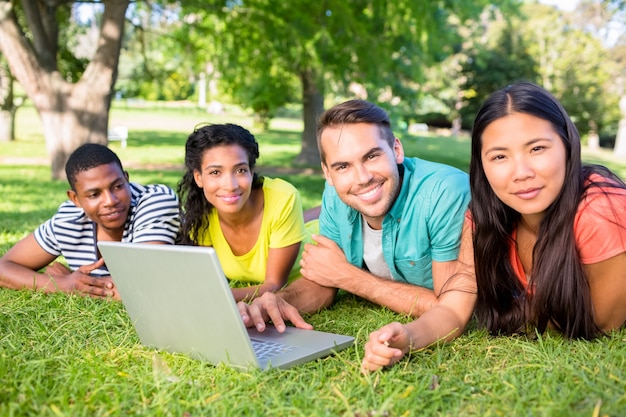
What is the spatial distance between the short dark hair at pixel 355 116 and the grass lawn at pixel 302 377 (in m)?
1.01

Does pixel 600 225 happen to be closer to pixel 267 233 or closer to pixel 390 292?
pixel 390 292

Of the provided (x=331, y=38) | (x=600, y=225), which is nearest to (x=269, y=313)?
(x=600, y=225)

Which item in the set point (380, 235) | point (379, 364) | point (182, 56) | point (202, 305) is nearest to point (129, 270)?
point (202, 305)

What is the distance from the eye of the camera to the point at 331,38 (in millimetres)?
9977

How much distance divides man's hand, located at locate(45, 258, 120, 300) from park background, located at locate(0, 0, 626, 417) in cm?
10

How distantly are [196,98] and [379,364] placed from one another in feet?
144

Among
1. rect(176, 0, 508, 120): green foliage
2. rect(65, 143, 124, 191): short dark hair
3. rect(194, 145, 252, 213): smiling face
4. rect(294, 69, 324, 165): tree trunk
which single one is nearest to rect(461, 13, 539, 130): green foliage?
rect(294, 69, 324, 165): tree trunk

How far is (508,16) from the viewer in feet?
39.1

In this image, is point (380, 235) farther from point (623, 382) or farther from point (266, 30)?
point (266, 30)

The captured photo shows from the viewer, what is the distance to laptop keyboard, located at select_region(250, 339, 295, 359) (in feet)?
8.68

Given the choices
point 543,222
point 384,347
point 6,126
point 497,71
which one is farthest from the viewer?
point 497,71

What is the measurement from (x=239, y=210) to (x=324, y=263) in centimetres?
67

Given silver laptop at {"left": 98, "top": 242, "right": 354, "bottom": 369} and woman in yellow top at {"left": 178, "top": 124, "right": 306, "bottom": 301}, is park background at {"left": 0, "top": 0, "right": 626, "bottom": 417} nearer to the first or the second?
silver laptop at {"left": 98, "top": 242, "right": 354, "bottom": 369}

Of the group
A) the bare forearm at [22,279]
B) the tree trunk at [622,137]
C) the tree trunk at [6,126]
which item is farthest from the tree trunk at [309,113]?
the tree trunk at [622,137]
